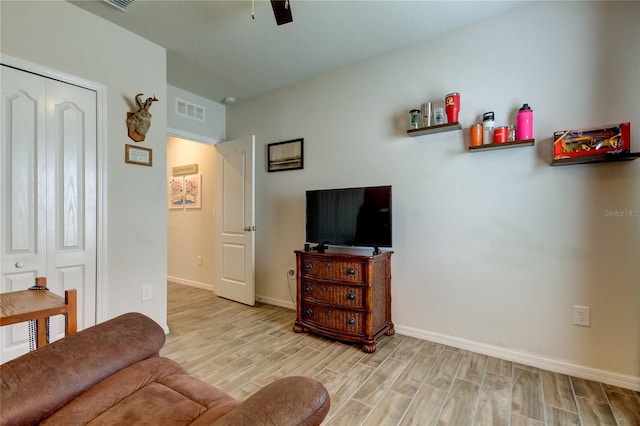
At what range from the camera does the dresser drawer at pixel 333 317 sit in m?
2.48

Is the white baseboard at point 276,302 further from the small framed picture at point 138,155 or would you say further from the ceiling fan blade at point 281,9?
the ceiling fan blade at point 281,9

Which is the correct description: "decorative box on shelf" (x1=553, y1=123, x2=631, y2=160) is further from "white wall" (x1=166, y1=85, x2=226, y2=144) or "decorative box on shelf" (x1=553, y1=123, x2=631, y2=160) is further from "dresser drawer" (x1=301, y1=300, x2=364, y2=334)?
"white wall" (x1=166, y1=85, x2=226, y2=144)

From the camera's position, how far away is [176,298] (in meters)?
3.95

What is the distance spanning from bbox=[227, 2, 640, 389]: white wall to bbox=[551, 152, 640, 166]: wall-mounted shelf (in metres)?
0.07

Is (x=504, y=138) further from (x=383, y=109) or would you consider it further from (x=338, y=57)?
(x=338, y=57)

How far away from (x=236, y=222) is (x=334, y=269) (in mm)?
1669

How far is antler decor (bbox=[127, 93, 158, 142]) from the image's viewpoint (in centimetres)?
253

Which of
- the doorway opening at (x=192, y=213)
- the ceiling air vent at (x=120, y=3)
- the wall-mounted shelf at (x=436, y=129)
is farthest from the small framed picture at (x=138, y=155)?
the wall-mounted shelf at (x=436, y=129)

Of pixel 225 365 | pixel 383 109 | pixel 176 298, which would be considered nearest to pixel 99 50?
pixel 383 109

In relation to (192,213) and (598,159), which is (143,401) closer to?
(598,159)

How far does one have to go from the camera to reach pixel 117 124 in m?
2.48

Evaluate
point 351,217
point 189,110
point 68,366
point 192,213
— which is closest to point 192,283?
point 192,213

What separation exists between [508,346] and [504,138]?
1.59 metres

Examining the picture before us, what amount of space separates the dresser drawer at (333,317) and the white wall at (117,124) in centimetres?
136
